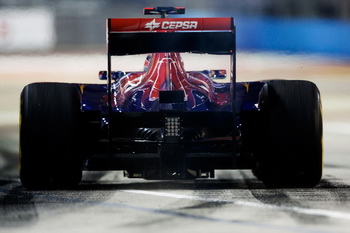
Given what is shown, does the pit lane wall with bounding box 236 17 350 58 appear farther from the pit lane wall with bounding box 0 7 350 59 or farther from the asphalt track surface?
the asphalt track surface

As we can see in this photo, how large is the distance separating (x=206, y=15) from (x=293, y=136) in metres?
9.36

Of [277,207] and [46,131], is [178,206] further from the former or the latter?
[46,131]

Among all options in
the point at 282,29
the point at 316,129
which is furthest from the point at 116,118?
the point at 282,29

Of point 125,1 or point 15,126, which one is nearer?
point 125,1

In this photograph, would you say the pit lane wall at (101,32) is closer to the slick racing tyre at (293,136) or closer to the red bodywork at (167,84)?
the red bodywork at (167,84)

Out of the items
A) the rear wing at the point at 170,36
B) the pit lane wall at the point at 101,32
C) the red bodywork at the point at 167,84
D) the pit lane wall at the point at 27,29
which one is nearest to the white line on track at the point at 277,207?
the red bodywork at the point at 167,84

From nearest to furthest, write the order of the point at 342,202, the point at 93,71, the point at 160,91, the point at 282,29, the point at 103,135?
the point at 342,202
the point at 160,91
the point at 103,135
the point at 93,71
the point at 282,29

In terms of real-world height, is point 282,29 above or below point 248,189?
above

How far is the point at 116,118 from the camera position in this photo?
11.4 meters

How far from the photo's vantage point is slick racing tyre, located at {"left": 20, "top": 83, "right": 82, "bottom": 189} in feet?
37.5

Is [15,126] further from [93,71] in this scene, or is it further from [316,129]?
[316,129]

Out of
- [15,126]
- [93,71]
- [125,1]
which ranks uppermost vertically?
[125,1]

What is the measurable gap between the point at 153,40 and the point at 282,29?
9972 mm

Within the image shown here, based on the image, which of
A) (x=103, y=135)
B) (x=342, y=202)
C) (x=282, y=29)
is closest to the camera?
(x=342, y=202)
